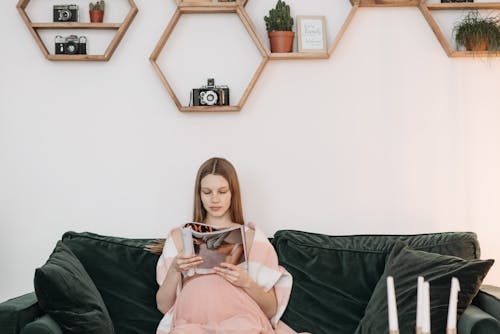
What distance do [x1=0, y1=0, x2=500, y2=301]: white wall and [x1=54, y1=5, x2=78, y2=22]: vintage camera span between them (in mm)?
181

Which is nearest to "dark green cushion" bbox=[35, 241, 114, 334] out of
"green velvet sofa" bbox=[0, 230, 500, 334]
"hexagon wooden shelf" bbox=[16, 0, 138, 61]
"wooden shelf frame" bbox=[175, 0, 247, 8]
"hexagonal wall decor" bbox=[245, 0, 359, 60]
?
"green velvet sofa" bbox=[0, 230, 500, 334]

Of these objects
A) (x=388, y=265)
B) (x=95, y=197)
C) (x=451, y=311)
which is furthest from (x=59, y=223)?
(x=451, y=311)

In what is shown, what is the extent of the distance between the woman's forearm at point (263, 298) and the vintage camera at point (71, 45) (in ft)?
4.51

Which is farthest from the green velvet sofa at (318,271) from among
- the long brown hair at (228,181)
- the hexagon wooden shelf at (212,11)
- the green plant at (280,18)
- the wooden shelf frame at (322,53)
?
the green plant at (280,18)

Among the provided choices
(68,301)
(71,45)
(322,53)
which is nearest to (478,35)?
(322,53)

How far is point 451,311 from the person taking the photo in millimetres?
1215

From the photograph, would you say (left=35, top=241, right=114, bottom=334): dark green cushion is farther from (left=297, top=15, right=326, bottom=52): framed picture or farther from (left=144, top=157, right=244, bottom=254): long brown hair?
(left=297, top=15, right=326, bottom=52): framed picture

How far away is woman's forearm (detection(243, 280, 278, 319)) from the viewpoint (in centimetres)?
273

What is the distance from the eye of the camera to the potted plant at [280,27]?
3.17 metres

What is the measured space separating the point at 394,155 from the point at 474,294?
3.40 ft

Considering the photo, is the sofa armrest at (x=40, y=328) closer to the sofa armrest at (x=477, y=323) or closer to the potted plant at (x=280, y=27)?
the sofa armrest at (x=477, y=323)

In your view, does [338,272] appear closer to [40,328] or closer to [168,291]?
[168,291]

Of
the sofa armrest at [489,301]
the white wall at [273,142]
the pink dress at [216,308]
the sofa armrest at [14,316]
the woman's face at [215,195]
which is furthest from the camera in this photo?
the white wall at [273,142]

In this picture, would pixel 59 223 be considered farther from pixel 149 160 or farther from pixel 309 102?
pixel 309 102
